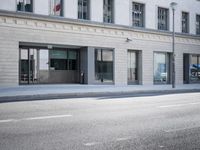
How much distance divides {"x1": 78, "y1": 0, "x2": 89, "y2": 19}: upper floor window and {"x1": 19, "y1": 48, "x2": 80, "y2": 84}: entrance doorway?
9.71 ft

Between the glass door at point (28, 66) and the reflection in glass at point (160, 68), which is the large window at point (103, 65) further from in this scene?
the reflection in glass at point (160, 68)

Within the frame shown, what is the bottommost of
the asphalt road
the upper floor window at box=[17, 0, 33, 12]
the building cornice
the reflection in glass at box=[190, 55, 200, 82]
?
the asphalt road

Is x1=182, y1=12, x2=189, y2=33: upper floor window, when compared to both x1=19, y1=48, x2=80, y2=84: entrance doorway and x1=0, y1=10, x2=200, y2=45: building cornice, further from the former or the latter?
x1=19, y1=48, x2=80, y2=84: entrance doorway

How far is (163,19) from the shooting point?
101 ft

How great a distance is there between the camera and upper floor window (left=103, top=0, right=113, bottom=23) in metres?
26.4

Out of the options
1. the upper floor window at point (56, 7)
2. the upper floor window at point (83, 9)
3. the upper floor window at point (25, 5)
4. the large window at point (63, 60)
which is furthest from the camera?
the large window at point (63, 60)

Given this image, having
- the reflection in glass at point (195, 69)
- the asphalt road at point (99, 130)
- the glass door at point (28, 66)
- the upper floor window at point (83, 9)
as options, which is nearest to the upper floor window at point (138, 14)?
the upper floor window at point (83, 9)

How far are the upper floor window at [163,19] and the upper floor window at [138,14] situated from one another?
2.40 m

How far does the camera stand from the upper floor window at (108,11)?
26.4 meters

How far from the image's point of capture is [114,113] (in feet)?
33.2

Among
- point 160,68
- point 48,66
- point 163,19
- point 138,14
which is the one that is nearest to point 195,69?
point 160,68

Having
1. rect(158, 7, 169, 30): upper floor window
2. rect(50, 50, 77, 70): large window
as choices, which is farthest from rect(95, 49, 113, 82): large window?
rect(158, 7, 169, 30): upper floor window

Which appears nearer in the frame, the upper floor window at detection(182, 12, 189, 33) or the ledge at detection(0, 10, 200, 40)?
the ledge at detection(0, 10, 200, 40)

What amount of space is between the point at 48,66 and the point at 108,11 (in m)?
6.91
